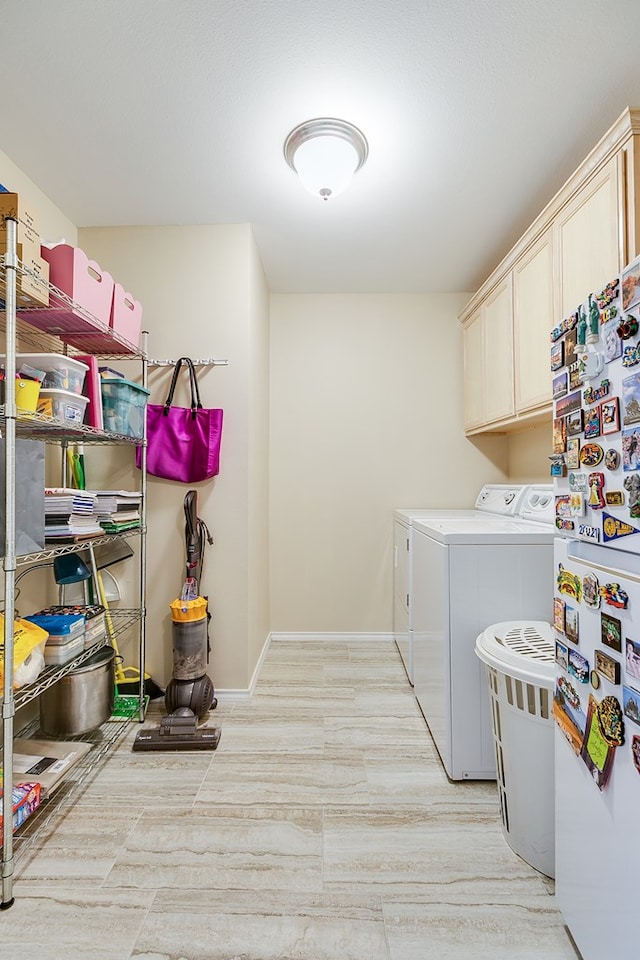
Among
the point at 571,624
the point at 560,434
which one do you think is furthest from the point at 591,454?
the point at 571,624

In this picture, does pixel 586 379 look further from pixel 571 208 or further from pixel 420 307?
pixel 420 307

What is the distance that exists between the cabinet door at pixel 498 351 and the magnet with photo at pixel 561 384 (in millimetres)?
1389

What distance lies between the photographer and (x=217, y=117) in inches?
69.7

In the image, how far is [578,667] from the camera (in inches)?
40.7

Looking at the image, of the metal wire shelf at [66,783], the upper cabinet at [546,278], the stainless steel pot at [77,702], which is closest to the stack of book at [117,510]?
the stainless steel pot at [77,702]

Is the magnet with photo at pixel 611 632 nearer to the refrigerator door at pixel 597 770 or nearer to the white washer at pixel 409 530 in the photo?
the refrigerator door at pixel 597 770

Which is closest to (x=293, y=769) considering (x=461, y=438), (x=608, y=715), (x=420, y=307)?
(x=608, y=715)

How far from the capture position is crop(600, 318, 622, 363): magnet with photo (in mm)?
902

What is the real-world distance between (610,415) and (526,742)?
1.01 m

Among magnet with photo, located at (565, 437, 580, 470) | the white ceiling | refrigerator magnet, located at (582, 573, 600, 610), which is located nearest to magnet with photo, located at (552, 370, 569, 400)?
magnet with photo, located at (565, 437, 580, 470)

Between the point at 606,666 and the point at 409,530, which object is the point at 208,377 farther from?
the point at 606,666

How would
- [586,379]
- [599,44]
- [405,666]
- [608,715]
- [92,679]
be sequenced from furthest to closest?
[405,666] < [92,679] < [599,44] < [586,379] < [608,715]

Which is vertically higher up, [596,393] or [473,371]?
[473,371]

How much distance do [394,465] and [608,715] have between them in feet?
8.37
